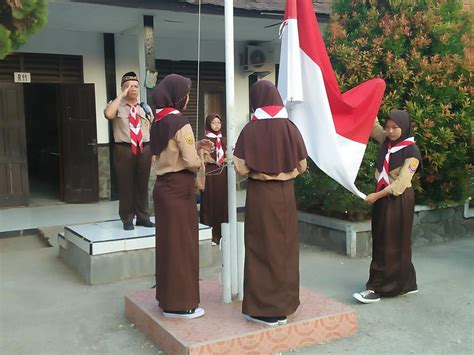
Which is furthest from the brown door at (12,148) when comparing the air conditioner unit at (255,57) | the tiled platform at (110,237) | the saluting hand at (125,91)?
the saluting hand at (125,91)

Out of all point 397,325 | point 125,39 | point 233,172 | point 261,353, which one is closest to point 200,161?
point 233,172

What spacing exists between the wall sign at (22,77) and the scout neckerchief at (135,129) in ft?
13.9

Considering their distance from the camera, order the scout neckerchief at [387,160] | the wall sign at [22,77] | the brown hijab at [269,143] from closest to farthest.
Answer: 1. the brown hijab at [269,143]
2. the scout neckerchief at [387,160]
3. the wall sign at [22,77]

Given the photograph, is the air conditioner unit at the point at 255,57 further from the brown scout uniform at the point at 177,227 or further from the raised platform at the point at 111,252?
the brown scout uniform at the point at 177,227

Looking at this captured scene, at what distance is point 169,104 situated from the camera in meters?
3.63

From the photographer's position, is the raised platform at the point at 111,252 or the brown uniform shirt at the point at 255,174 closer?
the brown uniform shirt at the point at 255,174

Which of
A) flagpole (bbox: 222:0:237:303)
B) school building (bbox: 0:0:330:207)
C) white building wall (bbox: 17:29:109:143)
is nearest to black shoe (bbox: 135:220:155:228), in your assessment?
flagpole (bbox: 222:0:237:303)

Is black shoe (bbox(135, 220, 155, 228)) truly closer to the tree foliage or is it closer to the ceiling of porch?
the tree foliage

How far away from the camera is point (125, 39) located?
933cm

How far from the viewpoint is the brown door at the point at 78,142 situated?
8992 mm

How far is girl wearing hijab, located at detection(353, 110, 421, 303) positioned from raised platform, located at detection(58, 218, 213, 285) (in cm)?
186

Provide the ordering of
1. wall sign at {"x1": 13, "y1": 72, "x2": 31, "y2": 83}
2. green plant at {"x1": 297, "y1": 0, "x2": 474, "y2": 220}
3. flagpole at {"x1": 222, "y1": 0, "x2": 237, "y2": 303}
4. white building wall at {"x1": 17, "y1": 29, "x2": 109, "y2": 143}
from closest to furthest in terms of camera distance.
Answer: flagpole at {"x1": 222, "y1": 0, "x2": 237, "y2": 303} < green plant at {"x1": 297, "y1": 0, "x2": 474, "y2": 220} < wall sign at {"x1": 13, "y1": 72, "x2": 31, "y2": 83} < white building wall at {"x1": 17, "y1": 29, "x2": 109, "y2": 143}

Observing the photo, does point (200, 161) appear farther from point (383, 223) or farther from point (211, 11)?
point (211, 11)

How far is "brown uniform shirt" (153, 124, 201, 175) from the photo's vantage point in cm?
357
